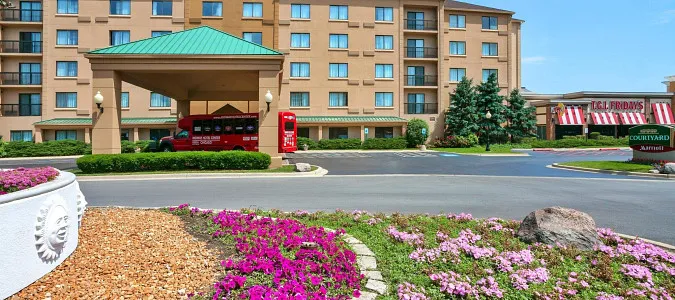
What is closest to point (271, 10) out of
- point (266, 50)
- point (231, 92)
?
point (231, 92)

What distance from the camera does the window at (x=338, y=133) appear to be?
42.8 m

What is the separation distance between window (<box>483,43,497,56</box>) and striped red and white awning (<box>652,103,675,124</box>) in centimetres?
2398

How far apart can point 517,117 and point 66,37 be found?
4874 centimetres

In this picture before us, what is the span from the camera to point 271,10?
41812 millimetres

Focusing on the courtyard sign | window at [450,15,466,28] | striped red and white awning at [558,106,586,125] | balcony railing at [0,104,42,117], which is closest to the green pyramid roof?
the courtyard sign

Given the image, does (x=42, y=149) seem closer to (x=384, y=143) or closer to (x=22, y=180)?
(x=384, y=143)

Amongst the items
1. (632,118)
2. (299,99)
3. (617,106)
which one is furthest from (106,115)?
(632,118)

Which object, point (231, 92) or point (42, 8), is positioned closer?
point (231, 92)

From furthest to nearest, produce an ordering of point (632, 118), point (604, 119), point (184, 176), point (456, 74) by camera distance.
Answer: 1. point (632, 118)
2. point (604, 119)
3. point (456, 74)
4. point (184, 176)

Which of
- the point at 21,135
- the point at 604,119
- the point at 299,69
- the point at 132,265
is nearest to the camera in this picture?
the point at 132,265

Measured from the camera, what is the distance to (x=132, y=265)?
4.78 metres

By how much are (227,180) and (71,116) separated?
3202 centimetres

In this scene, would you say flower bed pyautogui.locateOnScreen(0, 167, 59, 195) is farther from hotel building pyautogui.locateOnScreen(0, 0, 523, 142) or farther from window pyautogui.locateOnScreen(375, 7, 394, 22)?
window pyautogui.locateOnScreen(375, 7, 394, 22)

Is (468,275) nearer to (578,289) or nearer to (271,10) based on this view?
(578,289)
